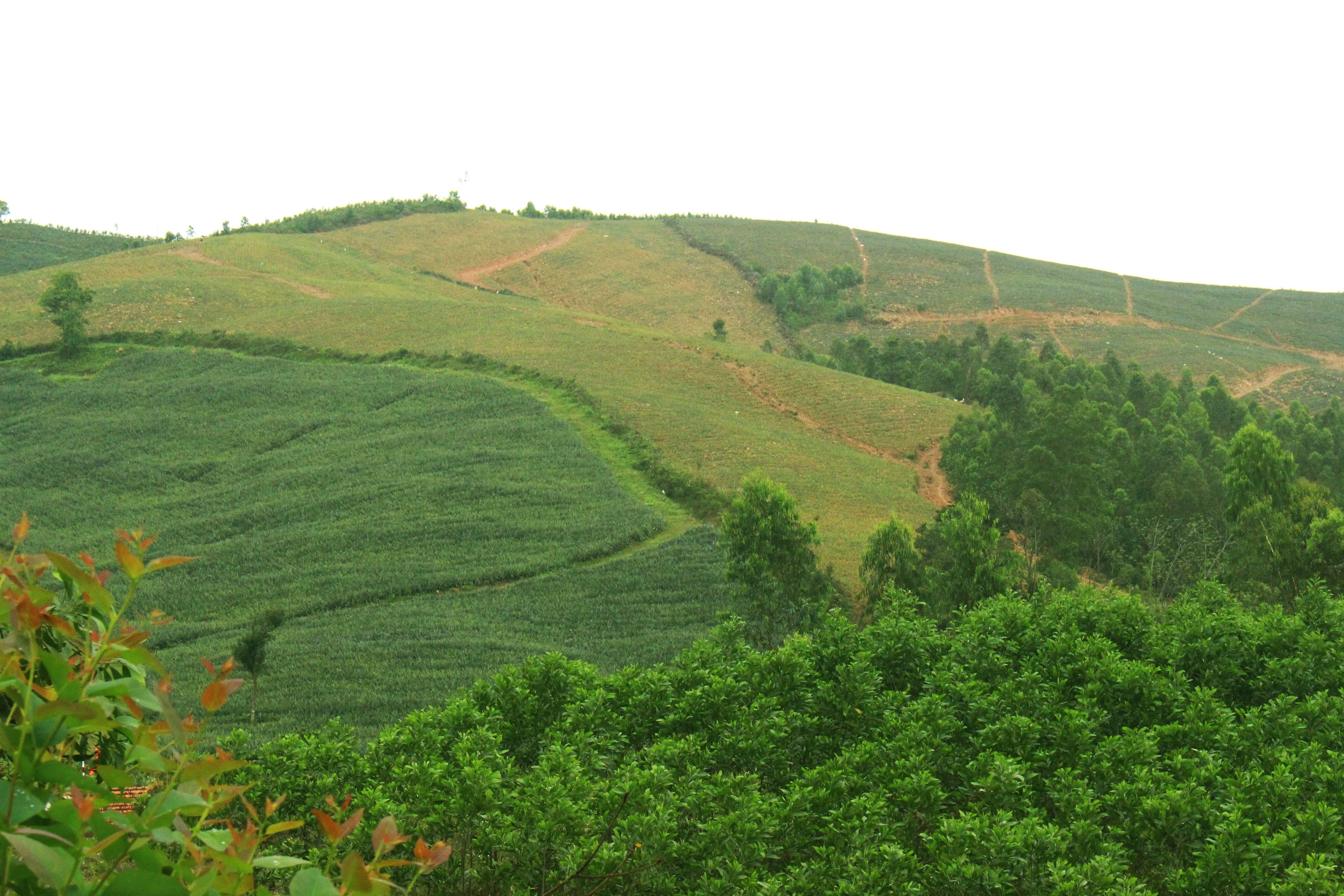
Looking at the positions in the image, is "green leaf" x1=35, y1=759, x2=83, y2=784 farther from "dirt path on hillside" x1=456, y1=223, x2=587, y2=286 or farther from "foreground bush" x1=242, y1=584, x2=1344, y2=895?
"dirt path on hillside" x1=456, y1=223, x2=587, y2=286

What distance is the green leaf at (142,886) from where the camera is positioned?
2078 millimetres

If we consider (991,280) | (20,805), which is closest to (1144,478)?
(20,805)

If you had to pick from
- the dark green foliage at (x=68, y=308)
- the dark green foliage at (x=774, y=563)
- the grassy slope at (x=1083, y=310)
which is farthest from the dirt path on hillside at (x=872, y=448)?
the dark green foliage at (x=68, y=308)

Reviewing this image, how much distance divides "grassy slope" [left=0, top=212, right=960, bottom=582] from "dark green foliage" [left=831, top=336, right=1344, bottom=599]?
4.26 m

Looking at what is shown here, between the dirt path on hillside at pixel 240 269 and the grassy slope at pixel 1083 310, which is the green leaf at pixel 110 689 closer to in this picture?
the dirt path on hillside at pixel 240 269

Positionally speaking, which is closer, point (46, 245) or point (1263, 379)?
point (1263, 379)

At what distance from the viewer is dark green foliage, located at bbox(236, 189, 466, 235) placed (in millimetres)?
103062

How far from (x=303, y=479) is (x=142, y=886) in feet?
147

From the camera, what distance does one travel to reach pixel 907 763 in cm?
1020

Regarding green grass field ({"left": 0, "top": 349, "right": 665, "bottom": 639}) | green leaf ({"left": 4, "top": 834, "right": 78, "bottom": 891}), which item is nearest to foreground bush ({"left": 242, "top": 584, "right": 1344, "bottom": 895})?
green leaf ({"left": 4, "top": 834, "right": 78, "bottom": 891})

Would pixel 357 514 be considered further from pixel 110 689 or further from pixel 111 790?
pixel 110 689

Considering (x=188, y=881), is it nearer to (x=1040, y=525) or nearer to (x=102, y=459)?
(x=1040, y=525)

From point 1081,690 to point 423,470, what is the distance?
3588cm

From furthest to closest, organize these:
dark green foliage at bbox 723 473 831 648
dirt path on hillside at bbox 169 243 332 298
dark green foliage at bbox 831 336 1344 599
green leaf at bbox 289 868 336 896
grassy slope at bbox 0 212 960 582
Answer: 1. dirt path on hillside at bbox 169 243 332 298
2. grassy slope at bbox 0 212 960 582
3. dark green foliage at bbox 831 336 1344 599
4. dark green foliage at bbox 723 473 831 648
5. green leaf at bbox 289 868 336 896
